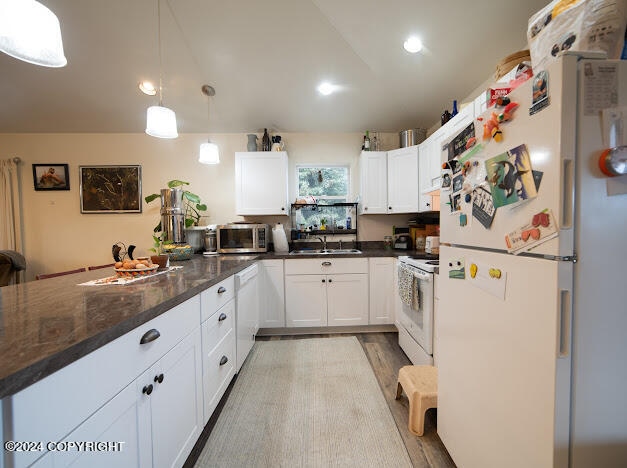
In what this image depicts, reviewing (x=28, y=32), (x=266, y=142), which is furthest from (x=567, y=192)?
(x=266, y=142)

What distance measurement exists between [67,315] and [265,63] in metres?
2.48

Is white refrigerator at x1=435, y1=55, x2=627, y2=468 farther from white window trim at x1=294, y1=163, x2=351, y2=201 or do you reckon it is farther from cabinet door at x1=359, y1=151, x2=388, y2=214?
white window trim at x1=294, y1=163, x2=351, y2=201

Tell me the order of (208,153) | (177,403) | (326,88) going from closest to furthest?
1. (177,403)
2. (208,153)
3. (326,88)

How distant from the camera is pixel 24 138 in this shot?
3070mm

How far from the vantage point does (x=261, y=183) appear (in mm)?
2830

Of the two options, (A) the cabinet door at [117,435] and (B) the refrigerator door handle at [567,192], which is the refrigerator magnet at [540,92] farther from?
(A) the cabinet door at [117,435]

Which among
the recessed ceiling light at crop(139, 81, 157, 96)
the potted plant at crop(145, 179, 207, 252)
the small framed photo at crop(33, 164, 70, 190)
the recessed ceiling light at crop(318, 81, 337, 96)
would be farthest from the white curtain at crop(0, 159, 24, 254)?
the recessed ceiling light at crop(318, 81, 337, 96)

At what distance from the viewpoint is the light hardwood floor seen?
1.22 meters

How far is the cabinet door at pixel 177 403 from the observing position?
886mm

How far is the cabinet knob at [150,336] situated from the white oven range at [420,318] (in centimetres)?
168

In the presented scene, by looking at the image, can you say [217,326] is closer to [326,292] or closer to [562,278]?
[326,292]

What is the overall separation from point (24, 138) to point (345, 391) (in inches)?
192

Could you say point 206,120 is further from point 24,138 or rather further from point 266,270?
point 24,138

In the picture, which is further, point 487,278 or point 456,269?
point 456,269
